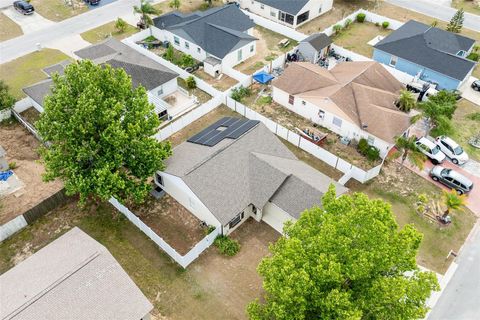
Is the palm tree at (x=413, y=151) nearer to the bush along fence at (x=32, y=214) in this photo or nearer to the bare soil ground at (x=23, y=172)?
the bush along fence at (x=32, y=214)

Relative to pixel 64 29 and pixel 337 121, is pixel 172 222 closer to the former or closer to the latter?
pixel 337 121

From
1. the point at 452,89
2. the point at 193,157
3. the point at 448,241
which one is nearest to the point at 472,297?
the point at 448,241

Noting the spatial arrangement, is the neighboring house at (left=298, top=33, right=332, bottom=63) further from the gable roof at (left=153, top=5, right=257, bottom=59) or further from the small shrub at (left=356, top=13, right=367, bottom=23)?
the small shrub at (left=356, top=13, right=367, bottom=23)

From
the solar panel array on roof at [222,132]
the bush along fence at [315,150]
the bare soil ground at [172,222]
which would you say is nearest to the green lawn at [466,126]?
the bush along fence at [315,150]

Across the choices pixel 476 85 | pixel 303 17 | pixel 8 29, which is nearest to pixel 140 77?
pixel 8 29

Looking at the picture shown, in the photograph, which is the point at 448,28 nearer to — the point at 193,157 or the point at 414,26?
the point at 414,26
